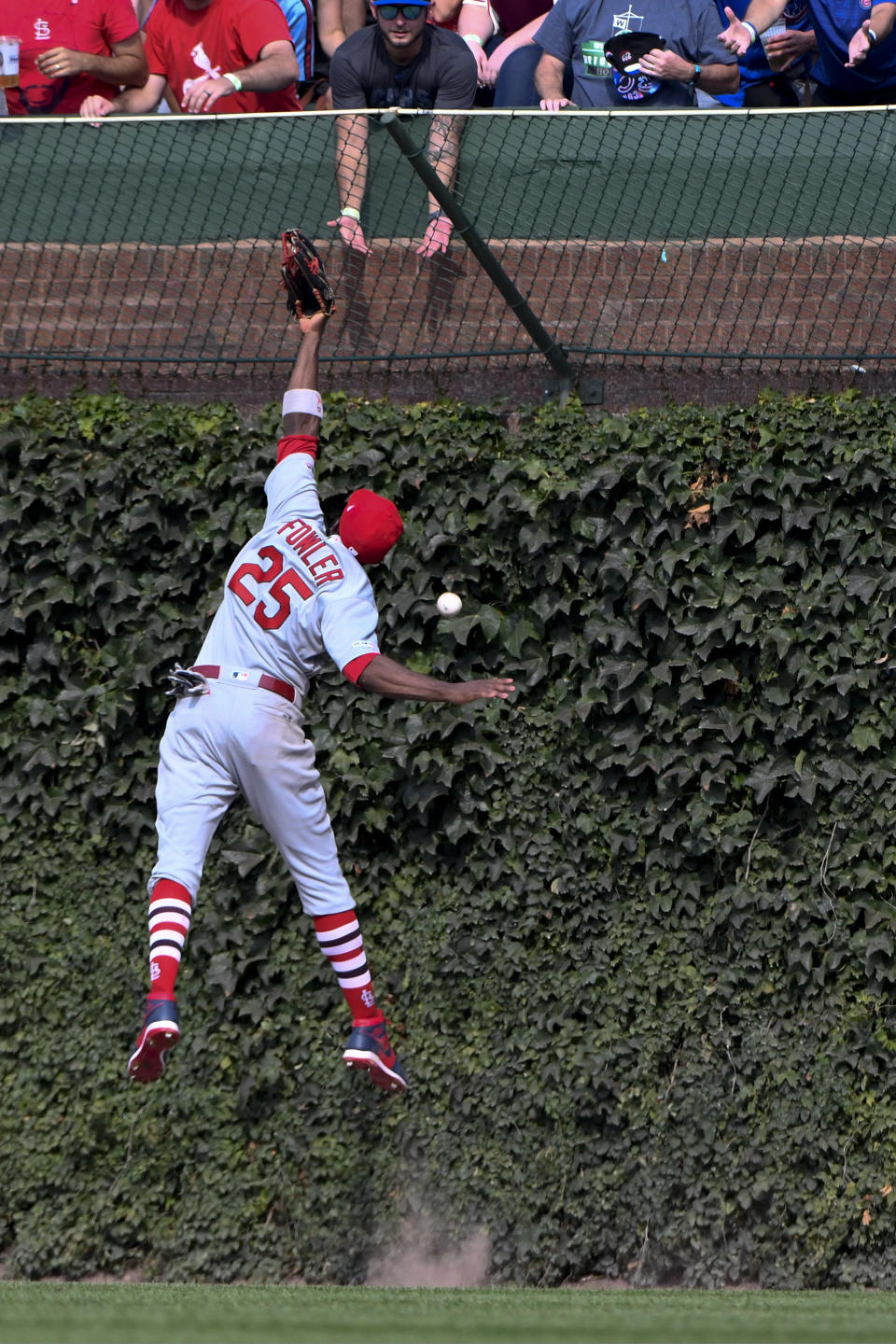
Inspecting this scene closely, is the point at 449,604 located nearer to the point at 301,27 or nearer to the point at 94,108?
the point at 94,108

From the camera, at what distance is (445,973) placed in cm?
712

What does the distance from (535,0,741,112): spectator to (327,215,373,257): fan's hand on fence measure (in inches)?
55.7

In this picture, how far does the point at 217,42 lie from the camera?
7.95 m

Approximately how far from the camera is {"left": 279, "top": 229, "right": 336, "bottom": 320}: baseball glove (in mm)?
5789

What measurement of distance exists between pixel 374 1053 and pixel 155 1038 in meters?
0.90

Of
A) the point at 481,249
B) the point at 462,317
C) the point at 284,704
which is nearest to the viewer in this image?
the point at 284,704

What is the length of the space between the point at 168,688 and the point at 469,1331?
3.40 metres

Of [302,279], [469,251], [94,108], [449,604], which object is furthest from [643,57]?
[449,604]

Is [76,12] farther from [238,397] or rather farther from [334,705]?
[334,705]

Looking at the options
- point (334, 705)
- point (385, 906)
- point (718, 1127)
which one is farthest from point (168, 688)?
point (718, 1127)

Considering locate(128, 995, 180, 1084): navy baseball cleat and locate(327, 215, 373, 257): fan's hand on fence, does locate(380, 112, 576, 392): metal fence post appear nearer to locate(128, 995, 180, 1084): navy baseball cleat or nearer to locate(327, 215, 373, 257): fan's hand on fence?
locate(327, 215, 373, 257): fan's hand on fence

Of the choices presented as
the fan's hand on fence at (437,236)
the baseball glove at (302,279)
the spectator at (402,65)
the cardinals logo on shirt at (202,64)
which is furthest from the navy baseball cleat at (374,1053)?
the cardinals logo on shirt at (202,64)

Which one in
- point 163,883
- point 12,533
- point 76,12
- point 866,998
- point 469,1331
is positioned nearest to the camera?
point 469,1331

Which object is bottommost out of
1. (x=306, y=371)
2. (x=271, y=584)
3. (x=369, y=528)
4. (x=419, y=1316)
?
(x=419, y=1316)
